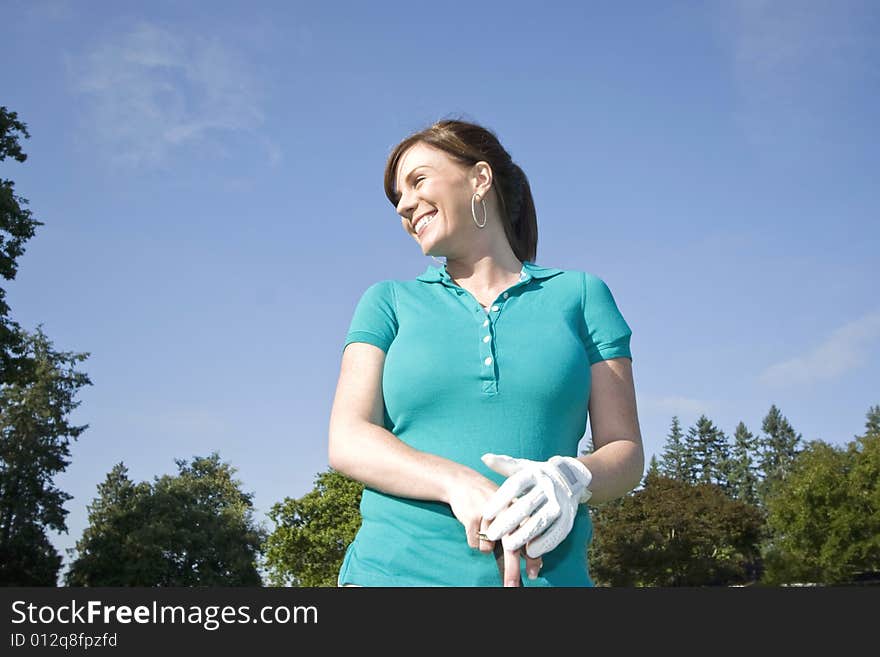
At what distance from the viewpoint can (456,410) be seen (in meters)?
2.53

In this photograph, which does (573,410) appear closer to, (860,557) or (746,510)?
(860,557)

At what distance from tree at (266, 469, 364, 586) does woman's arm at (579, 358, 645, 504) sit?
42.7 m

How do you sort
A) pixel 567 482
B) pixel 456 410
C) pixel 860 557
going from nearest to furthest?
pixel 567 482 → pixel 456 410 → pixel 860 557

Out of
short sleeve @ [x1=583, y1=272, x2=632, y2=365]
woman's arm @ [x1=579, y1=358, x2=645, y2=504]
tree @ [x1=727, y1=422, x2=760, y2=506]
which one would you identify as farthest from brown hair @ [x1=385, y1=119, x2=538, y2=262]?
tree @ [x1=727, y1=422, x2=760, y2=506]

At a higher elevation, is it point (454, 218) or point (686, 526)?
point (686, 526)

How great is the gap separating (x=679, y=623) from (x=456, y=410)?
93 cm

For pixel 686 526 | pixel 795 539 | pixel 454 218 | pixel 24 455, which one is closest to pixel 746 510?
pixel 686 526

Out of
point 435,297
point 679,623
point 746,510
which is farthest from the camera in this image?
point 746,510

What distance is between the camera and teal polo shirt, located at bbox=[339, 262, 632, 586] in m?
2.40

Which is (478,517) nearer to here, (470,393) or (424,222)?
(470,393)

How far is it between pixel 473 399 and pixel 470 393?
21 millimetres

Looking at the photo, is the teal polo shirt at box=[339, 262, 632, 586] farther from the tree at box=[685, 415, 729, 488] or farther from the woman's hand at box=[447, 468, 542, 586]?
the tree at box=[685, 415, 729, 488]

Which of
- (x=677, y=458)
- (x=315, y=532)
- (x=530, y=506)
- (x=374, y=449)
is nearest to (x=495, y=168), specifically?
(x=374, y=449)

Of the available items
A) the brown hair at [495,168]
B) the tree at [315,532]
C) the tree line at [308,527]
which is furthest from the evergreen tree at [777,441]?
the brown hair at [495,168]
